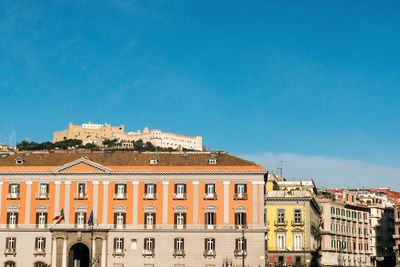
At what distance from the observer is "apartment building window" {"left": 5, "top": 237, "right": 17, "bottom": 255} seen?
8411cm

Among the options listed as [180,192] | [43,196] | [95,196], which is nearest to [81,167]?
[95,196]

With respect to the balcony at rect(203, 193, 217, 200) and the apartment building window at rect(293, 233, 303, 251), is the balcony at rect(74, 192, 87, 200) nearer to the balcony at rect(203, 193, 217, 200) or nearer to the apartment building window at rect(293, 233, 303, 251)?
the balcony at rect(203, 193, 217, 200)

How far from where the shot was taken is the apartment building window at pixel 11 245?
84.1 m

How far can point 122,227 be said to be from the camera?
84.1m

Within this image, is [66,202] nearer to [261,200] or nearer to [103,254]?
[103,254]

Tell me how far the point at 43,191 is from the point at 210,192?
69.4 feet

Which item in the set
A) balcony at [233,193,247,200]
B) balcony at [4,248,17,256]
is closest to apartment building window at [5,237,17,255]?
balcony at [4,248,17,256]

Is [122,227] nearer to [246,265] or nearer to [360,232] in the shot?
[246,265]

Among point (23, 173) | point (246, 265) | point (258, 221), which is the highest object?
point (23, 173)

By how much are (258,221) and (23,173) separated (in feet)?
99.3

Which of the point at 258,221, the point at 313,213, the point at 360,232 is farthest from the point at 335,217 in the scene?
the point at 258,221

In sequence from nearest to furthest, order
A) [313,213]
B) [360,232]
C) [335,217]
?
[313,213]
[335,217]
[360,232]

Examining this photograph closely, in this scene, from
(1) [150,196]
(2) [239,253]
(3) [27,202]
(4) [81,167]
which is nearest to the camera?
(2) [239,253]

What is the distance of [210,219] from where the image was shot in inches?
3285
